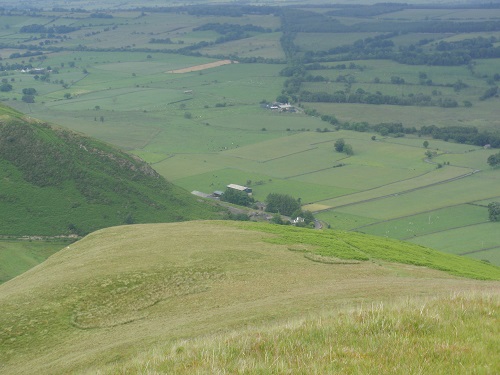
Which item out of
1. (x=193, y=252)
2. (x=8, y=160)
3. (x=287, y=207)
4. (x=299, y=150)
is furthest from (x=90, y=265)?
(x=299, y=150)

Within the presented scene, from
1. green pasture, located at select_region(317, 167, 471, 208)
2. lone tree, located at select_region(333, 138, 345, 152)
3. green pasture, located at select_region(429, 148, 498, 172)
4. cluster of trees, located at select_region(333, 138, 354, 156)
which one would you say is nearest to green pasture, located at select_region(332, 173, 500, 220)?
green pasture, located at select_region(317, 167, 471, 208)

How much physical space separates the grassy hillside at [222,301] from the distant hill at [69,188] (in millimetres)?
43945

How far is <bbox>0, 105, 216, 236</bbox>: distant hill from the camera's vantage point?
10950 cm

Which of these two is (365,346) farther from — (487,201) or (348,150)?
(348,150)

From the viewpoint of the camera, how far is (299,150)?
180m

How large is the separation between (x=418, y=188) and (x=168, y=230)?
3568 inches

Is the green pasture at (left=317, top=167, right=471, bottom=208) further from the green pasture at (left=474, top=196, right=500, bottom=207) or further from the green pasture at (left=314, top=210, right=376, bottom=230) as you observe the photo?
the green pasture at (left=474, top=196, right=500, bottom=207)

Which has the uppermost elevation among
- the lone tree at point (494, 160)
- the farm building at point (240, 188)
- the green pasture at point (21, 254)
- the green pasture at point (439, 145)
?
the green pasture at point (439, 145)

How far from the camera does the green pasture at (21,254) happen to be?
92794 millimetres

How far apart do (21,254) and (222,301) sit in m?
65.7

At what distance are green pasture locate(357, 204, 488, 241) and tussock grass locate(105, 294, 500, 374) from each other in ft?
309

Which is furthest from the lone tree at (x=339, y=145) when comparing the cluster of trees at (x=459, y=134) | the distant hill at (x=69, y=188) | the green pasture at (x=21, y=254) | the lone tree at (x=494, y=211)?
the green pasture at (x=21, y=254)

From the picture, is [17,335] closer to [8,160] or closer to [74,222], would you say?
[74,222]

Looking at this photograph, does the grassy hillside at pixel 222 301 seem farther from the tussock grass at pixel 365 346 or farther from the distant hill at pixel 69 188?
the distant hill at pixel 69 188
